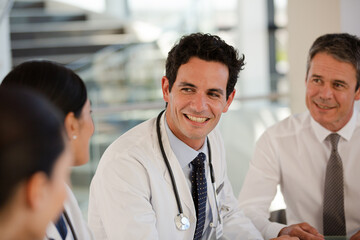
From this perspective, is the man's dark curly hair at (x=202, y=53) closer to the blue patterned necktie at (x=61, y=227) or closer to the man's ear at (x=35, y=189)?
the blue patterned necktie at (x=61, y=227)

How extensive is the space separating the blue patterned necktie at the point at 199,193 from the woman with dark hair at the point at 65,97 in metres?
0.45

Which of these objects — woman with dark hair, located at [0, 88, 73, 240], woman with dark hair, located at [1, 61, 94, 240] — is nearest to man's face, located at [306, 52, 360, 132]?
woman with dark hair, located at [1, 61, 94, 240]

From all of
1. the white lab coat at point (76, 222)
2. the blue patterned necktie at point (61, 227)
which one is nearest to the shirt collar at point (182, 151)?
the white lab coat at point (76, 222)

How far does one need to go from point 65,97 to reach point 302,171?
1329 millimetres

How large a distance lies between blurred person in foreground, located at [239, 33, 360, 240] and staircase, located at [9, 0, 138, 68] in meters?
4.28

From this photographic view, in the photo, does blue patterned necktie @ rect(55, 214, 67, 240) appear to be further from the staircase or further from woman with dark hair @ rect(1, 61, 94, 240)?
the staircase

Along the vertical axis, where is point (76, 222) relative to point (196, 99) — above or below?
below

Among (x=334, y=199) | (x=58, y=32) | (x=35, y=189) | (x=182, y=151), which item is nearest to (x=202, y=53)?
(x=182, y=151)

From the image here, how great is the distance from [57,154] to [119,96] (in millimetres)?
4256

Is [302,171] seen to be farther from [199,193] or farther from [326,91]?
[199,193]

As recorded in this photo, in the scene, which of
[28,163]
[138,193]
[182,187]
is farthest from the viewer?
[182,187]

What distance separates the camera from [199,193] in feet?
5.58

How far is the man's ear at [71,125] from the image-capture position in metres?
1.24

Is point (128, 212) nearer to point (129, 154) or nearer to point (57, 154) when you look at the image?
point (129, 154)
